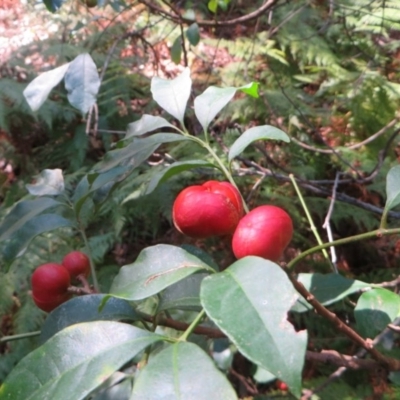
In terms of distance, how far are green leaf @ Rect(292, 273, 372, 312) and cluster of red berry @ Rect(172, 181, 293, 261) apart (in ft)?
0.45

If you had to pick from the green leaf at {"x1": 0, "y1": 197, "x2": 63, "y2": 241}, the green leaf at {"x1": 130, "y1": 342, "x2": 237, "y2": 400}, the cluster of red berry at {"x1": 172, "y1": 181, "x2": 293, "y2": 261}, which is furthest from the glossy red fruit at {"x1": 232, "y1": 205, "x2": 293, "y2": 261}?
the green leaf at {"x1": 0, "y1": 197, "x2": 63, "y2": 241}

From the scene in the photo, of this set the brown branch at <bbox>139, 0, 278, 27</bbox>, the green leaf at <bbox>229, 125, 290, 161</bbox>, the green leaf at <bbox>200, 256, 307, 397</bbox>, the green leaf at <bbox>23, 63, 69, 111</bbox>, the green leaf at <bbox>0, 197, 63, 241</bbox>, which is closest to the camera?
the green leaf at <bbox>200, 256, 307, 397</bbox>

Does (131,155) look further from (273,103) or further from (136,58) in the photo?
(136,58)

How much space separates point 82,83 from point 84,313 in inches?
18.1

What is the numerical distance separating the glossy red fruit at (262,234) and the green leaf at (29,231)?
311 millimetres

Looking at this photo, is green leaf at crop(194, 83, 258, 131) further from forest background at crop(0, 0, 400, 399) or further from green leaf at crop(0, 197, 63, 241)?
forest background at crop(0, 0, 400, 399)

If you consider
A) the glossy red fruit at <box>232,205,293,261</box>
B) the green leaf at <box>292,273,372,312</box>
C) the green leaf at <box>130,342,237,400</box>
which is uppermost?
the glossy red fruit at <box>232,205,293,261</box>

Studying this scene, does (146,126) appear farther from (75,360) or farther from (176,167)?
(75,360)

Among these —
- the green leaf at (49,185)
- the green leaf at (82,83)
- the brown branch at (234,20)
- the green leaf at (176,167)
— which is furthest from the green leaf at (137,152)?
the brown branch at (234,20)

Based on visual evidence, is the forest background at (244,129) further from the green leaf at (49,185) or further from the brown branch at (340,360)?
the brown branch at (340,360)

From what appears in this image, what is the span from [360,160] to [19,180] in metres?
1.59

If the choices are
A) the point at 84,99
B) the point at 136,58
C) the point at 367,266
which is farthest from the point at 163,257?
the point at 136,58

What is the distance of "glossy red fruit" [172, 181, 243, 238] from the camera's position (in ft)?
1.52

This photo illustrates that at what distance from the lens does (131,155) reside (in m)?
0.56
